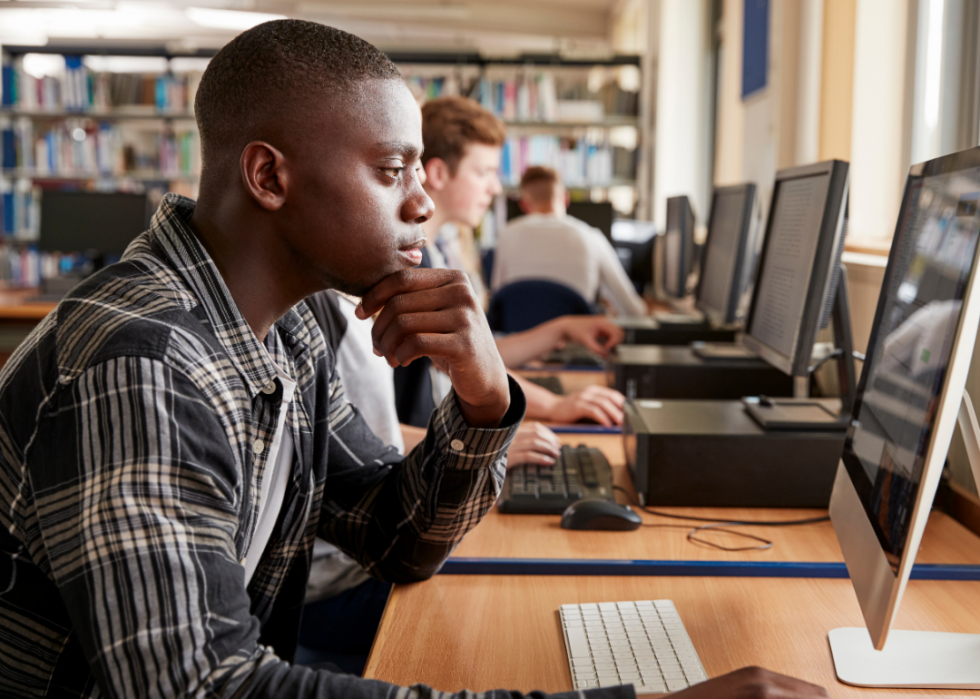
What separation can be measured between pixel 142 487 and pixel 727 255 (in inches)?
72.7

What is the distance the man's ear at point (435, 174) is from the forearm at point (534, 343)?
0.50m

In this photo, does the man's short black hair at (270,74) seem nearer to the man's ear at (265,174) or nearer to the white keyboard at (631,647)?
the man's ear at (265,174)

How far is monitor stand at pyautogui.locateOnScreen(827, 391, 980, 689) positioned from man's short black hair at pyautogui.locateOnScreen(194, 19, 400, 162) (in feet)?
2.12

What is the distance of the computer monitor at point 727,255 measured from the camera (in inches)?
82.6

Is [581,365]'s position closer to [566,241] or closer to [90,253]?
[566,241]

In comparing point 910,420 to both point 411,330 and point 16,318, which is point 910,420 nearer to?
point 411,330

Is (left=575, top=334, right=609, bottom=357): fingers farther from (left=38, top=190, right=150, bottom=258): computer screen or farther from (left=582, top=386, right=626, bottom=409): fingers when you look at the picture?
(left=38, top=190, right=150, bottom=258): computer screen

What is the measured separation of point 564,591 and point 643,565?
114mm

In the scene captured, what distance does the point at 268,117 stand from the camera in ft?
2.65

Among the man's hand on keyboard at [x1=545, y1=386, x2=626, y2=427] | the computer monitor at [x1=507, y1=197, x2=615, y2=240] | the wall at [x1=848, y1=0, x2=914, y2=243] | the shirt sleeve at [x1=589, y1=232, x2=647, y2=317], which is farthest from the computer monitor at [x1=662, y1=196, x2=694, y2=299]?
the computer monitor at [x1=507, y1=197, x2=615, y2=240]

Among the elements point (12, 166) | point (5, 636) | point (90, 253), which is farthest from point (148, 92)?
point (5, 636)

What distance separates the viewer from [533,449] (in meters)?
1.42

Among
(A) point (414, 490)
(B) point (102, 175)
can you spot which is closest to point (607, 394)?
(A) point (414, 490)

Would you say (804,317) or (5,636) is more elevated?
(804,317)
